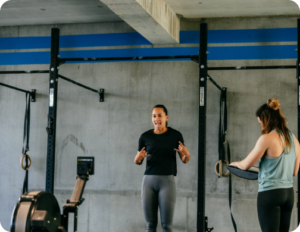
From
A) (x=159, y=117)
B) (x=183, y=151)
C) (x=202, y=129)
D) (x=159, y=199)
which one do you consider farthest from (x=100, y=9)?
(x=159, y=199)

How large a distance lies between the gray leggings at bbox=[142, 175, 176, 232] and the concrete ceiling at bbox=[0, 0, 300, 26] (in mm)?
2453

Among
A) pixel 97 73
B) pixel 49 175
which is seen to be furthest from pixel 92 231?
pixel 97 73

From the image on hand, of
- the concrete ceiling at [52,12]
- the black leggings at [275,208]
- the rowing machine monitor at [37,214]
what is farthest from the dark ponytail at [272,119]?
the concrete ceiling at [52,12]

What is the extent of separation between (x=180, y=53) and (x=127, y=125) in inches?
56.1

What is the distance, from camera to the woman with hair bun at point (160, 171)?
4.25 meters

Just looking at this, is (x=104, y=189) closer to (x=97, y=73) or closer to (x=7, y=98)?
(x=97, y=73)

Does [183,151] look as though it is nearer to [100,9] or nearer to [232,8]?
[232,8]

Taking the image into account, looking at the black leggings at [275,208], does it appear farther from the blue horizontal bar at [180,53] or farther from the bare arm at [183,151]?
the blue horizontal bar at [180,53]

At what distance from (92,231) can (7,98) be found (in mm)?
2671

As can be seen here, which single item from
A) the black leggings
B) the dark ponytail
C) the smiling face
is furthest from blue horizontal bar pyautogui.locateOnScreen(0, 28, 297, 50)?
the black leggings

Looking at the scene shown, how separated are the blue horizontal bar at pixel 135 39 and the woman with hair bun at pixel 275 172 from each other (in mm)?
A: 2778

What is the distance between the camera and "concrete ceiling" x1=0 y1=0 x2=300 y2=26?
205 inches

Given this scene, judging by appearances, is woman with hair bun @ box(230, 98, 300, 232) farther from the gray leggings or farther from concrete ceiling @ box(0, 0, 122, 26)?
concrete ceiling @ box(0, 0, 122, 26)

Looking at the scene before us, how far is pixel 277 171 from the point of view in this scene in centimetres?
320
